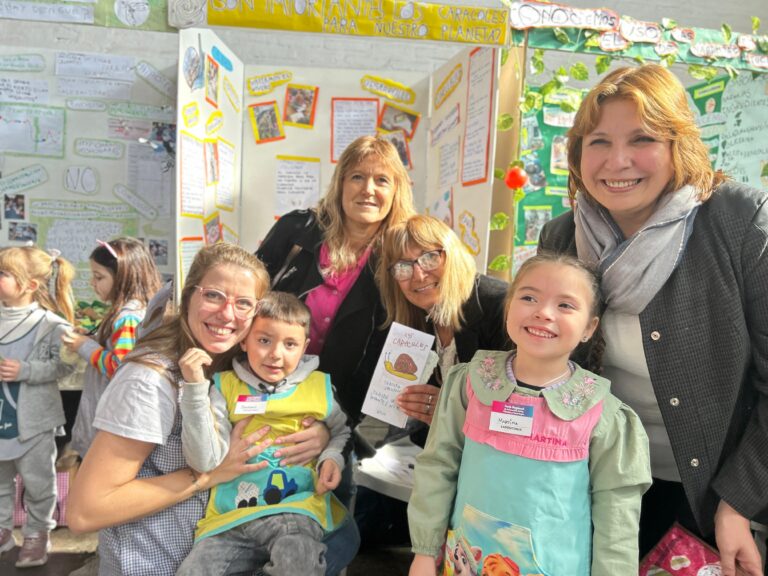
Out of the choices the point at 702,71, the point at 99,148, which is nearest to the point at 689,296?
the point at 702,71

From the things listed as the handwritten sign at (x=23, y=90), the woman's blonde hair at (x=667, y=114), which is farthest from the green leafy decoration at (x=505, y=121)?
the handwritten sign at (x=23, y=90)

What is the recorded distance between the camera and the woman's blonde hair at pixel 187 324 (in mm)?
1669

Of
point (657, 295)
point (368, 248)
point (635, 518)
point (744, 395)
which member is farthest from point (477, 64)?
point (635, 518)

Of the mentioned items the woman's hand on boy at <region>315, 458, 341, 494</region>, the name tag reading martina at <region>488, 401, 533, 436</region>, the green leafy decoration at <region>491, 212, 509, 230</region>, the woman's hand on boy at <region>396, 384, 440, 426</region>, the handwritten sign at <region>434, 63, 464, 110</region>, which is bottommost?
the woman's hand on boy at <region>315, 458, 341, 494</region>

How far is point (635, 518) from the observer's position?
1.33 m

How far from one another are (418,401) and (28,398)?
213 centimetres

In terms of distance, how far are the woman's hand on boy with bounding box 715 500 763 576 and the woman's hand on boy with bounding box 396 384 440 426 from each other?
0.85 m

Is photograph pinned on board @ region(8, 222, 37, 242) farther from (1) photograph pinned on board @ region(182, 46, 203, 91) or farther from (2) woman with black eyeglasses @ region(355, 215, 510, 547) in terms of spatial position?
(2) woman with black eyeglasses @ region(355, 215, 510, 547)

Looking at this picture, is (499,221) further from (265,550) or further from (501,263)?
(265,550)

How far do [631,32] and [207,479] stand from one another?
287cm

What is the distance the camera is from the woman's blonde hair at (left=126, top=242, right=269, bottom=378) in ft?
5.48

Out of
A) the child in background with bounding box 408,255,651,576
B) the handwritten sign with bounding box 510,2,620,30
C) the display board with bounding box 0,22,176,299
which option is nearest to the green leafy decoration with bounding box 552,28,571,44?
the handwritten sign with bounding box 510,2,620,30

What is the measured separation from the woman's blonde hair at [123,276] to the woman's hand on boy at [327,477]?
1.68 m

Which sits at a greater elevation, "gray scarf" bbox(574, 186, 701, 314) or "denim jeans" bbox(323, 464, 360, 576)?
"gray scarf" bbox(574, 186, 701, 314)
